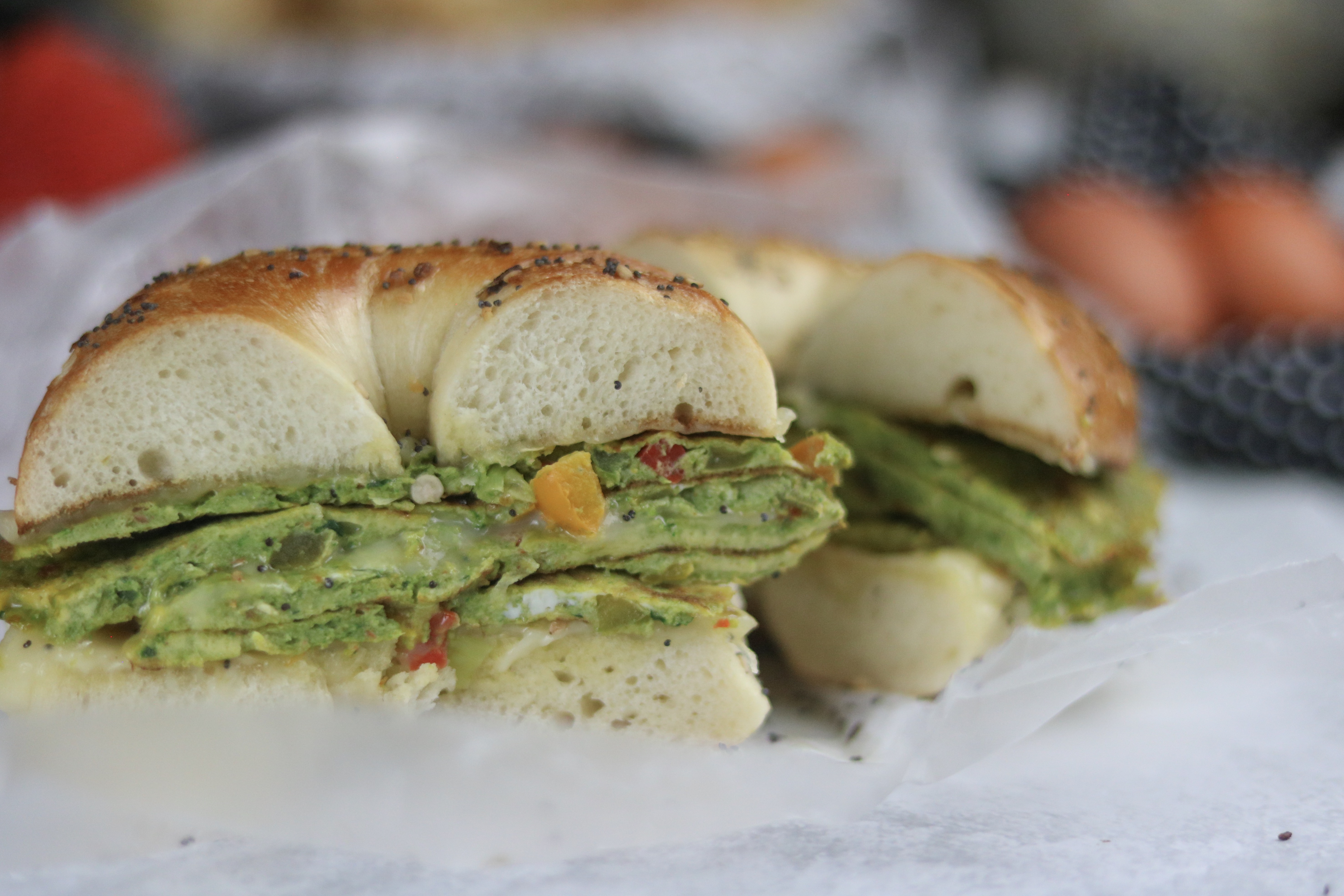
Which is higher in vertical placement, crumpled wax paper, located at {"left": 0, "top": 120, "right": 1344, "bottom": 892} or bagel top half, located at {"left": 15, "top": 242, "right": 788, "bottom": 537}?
bagel top half, located at {"left": 15, "top": 242, "right": 788, "bottom": 537}

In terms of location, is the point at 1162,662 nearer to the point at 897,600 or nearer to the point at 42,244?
the point at 897,600

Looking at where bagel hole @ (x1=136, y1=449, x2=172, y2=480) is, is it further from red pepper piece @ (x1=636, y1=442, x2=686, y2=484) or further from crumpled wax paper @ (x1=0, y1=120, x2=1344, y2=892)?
red pepper piece @ (x1=636, y1=442, x2=686, y2=484)

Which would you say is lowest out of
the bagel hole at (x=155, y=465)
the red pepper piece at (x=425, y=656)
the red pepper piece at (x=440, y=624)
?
the red pepper piece at (x=425, y=656)

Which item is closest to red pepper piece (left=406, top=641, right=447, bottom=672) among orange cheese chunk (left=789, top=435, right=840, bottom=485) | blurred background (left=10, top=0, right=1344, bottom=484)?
orange cheese chunk (left=789, top=435, right=840, bottom=485)

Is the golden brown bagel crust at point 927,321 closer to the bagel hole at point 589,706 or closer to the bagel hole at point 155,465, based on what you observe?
the bagel hole at point 589,706

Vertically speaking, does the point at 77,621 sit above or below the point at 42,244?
below

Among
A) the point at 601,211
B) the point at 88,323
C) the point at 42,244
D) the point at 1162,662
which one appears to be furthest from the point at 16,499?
the point at 601,211

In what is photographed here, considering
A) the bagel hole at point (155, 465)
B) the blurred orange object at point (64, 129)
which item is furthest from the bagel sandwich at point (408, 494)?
the blurred orange object at point (64, 129)
